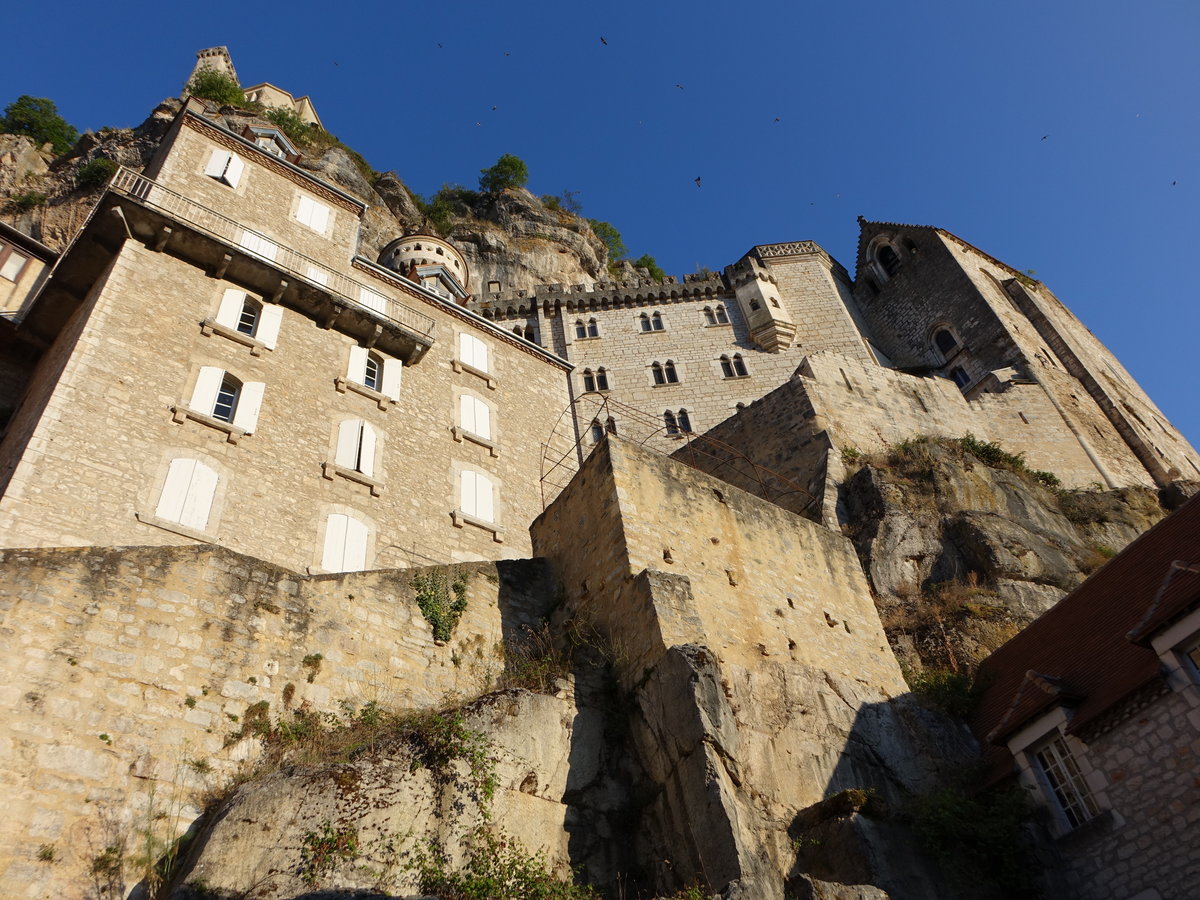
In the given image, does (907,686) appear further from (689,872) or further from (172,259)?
(172,259)

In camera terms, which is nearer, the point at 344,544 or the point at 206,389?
the point at 344,544

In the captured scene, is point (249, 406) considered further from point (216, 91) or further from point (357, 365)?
point (216, 91)

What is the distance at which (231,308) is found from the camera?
1631cm

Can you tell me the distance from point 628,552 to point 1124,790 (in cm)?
571

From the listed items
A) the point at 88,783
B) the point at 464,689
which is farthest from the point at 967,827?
the point at 88,783

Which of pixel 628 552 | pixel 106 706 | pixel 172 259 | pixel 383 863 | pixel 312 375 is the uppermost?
pixel 172 259

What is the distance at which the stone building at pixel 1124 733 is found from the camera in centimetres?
851

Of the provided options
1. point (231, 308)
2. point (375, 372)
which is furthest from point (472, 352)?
point (231, 308)

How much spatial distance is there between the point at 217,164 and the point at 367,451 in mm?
8165

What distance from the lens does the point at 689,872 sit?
812 cm

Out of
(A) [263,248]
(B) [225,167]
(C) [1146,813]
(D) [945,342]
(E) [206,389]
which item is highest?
(D) [945,342]

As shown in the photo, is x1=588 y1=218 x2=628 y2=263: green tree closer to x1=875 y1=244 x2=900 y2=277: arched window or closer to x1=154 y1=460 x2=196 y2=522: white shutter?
x1=875 y1=244 x2=900 y2=277: arched window

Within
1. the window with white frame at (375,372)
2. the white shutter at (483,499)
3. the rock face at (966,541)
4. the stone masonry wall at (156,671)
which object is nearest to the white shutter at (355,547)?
the white shutter at (483,499)

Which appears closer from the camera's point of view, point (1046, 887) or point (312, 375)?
point (1046, 887)
